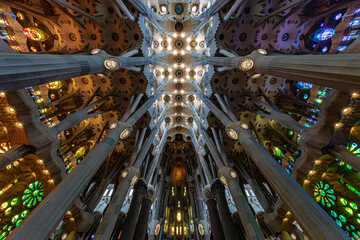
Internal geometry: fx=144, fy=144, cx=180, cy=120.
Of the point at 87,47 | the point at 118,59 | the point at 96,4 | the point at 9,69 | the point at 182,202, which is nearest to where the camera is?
the point at 9,69

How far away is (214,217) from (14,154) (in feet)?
45.0

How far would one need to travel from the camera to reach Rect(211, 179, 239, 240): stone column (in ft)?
Answer: 31.7

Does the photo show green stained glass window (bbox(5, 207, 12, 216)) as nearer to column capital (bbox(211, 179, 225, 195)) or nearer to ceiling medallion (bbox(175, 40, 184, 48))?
column capital (bbox(211, 179, 225, 195))

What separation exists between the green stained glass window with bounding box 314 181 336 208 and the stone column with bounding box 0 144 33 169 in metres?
19.0

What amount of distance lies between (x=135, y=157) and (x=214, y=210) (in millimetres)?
8237

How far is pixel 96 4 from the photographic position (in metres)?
11.5

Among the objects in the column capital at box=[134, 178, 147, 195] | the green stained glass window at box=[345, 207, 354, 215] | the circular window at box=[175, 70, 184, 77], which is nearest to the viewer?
the green stained glass window at box=[345, 207, 354, 215]

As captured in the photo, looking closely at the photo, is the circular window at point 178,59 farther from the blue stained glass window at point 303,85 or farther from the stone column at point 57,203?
the stone column at point 57,203

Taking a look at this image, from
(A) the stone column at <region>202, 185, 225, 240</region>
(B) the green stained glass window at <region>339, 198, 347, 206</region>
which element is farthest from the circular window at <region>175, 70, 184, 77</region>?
(B) the green stained glass window at <region>339, 198, 347, 206</region>

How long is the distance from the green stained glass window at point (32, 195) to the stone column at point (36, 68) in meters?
12.1

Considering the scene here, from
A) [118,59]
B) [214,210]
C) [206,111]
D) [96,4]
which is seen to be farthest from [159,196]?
[96,4]

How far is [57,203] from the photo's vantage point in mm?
4664

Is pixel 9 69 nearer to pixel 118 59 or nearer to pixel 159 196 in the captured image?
pixel 118 59

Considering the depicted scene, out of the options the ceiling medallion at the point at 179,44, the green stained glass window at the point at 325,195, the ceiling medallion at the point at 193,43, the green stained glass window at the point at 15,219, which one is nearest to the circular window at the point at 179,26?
the ceiling medallion at the point at 179,44
